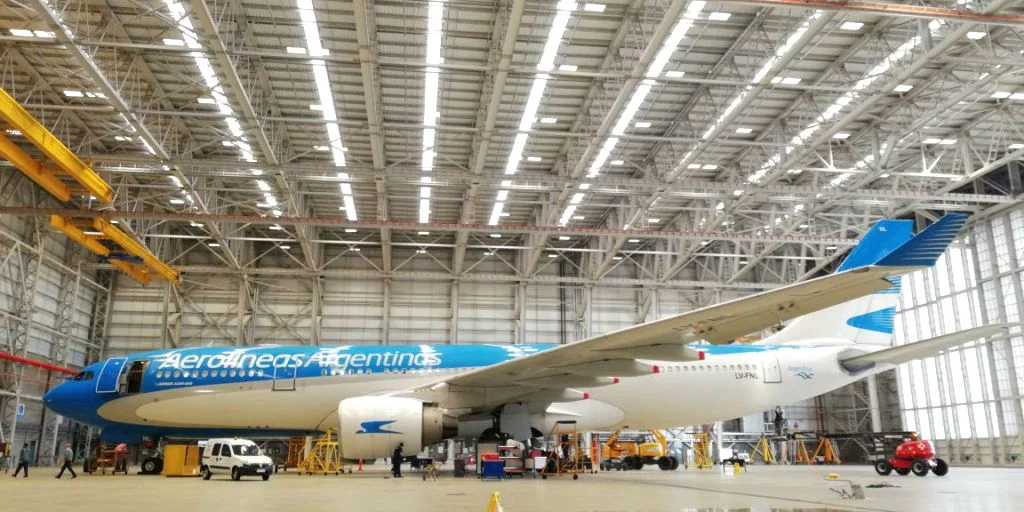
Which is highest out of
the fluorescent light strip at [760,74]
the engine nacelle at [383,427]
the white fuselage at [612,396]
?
the fluorescent light strip at [760,74]

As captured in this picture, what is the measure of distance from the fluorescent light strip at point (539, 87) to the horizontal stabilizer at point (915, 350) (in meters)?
9.95

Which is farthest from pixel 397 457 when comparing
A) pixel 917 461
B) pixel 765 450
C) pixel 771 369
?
pixel 765 450

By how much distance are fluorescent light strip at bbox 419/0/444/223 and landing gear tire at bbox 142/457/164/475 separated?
437 inches

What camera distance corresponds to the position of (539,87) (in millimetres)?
19109

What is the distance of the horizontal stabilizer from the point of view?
481 inches

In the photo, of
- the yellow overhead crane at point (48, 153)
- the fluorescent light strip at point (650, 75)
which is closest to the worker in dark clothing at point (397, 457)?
the fluorescent light strip at point (650, 75)

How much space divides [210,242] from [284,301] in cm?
462

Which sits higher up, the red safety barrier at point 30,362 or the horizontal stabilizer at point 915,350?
the red safety barrier at point 30,362

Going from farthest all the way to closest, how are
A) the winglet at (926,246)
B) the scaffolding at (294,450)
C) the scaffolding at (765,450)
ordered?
the scaffolding at (765,450)
the scaffolding at (294,450)
the winglet at (926,246)

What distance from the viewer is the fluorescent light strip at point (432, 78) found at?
52.3 ft

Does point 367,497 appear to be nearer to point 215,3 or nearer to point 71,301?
point 215,3

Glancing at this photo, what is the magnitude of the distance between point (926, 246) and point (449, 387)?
9.11m

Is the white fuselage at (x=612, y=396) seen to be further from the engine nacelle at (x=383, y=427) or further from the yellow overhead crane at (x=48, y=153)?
the yellow overhead crane at (x=48, y=153)

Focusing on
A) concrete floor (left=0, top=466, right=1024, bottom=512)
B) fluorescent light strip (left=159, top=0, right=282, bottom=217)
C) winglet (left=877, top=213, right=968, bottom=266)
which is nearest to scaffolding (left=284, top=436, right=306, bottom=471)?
fluorescent light strip (left=159, top=0, right=282, bottom=217)
